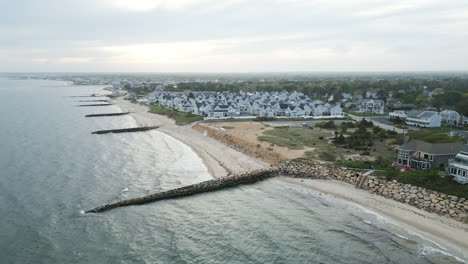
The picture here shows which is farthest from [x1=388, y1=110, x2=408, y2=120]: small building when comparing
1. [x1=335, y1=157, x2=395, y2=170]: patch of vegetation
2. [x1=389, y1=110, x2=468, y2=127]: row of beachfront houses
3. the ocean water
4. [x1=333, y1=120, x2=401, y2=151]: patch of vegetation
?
the ocean water

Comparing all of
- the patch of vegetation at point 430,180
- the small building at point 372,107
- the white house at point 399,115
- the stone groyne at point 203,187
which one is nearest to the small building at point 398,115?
the white house at point 399,115

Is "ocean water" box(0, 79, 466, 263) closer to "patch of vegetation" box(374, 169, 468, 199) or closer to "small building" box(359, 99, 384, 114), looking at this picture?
"patch of vegetation" box(374, 169, 468, 199)

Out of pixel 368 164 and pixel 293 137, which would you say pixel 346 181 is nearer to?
pixel 368 164

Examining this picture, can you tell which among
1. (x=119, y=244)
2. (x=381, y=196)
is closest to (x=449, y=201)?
(x=381, y=196)

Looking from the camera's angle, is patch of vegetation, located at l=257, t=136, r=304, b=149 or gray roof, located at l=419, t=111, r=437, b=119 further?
gray roof, located at l=419, t=111, r=437, b=119

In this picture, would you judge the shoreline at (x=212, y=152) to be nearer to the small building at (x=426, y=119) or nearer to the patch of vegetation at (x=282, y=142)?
the patch of vegetation at (x=282, y=142)
